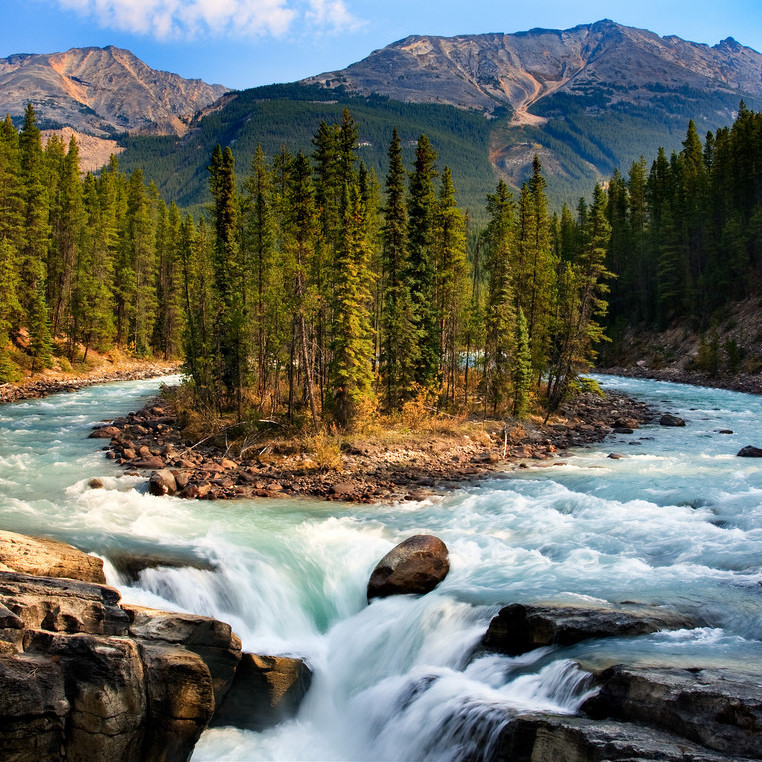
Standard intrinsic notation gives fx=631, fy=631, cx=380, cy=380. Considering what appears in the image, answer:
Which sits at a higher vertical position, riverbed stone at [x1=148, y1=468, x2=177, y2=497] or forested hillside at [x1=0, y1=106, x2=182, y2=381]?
forested hillside at [x1=0, y1=106, x2=182, y2=381]

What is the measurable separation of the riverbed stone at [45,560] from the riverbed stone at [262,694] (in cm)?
346

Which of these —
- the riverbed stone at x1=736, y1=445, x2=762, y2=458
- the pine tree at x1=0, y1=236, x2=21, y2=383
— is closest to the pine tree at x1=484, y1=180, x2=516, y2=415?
the riverbed stone at x1=736, y1=445, x2=762, y2=458

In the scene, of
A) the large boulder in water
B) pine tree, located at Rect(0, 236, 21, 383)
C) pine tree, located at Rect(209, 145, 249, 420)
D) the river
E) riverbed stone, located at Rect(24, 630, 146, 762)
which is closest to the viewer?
riverbed stone, located at Rect(24, 630, 146, 762)

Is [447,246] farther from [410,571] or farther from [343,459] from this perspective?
[410,571]

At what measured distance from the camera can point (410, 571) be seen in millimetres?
14812

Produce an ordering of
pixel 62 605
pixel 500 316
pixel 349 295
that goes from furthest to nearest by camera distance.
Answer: pixel 500 316 → pixel 349 295 → pixel 62 605

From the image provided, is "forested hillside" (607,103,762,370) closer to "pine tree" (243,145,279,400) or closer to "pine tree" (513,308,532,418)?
"pine tree" (513,308,532,418)

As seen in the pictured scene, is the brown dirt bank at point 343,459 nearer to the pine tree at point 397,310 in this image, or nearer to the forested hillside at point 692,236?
the pine tree at point 397,310

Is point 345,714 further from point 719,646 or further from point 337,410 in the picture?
point 337,410

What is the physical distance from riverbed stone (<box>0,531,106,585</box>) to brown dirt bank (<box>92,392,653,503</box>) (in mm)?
9222

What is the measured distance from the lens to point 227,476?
24.3 metres

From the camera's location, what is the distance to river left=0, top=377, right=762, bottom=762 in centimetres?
1059

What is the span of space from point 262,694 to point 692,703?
23.7ft

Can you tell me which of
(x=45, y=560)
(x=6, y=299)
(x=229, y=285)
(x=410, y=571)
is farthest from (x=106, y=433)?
(x=410, y=571)
